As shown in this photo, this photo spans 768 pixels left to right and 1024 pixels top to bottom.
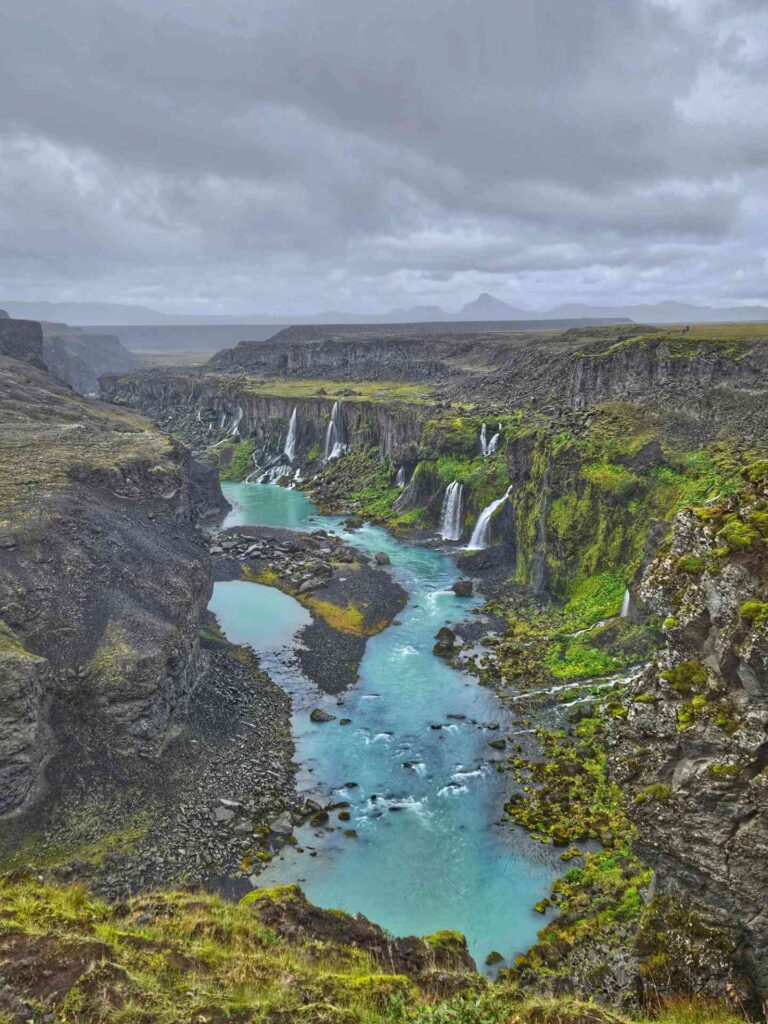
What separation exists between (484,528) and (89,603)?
44.7 m

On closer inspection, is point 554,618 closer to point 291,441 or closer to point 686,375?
point 686,375

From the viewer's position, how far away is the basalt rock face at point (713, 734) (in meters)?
15.6

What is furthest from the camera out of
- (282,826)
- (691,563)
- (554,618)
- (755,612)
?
(554,618)

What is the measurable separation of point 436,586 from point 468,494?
16916mm

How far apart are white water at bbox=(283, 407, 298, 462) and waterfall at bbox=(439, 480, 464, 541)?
50831mm

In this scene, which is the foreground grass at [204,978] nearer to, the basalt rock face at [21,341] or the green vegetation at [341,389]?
the green vegetation at [341,389]

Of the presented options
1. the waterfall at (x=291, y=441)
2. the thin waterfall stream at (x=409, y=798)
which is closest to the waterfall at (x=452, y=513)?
the thin waterfall stream at (x=409, y=798)

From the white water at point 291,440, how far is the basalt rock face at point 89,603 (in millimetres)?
68469

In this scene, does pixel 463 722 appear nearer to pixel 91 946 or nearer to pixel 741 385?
pixel 91 946

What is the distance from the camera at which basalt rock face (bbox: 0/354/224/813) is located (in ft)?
93.4

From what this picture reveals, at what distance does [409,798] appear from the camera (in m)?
32.2

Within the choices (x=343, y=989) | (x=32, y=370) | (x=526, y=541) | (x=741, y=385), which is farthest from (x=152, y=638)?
(x=32, y=370)

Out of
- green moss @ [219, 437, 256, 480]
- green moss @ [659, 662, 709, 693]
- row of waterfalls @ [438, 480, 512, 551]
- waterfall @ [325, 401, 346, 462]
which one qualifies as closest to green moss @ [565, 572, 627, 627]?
row of waterfalls @ [438, 480, 512, 551]

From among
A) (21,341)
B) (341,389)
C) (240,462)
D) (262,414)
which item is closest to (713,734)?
(240,462)
